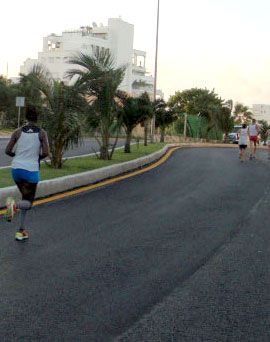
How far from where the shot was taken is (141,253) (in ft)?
23.0

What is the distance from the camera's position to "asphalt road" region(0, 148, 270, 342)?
4.51 meters

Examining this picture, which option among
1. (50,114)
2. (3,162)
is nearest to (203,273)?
(50,114)

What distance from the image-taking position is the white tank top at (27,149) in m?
7.45

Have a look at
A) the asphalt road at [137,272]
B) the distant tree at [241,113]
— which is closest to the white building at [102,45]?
the distant tree at [241,113]

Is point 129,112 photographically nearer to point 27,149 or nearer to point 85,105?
point 85,105

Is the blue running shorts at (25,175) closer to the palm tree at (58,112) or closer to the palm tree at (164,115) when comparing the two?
A: the palm tree at (58,112)

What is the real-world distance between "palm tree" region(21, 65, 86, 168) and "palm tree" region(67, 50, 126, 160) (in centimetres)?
80

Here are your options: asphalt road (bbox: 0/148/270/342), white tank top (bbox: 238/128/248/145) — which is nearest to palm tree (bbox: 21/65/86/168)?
asphalt road (bbox: 0/148/270/342)

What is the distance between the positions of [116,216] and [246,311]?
477cm

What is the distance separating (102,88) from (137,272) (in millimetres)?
12558

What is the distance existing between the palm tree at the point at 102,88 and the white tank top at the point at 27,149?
8652 millimetres

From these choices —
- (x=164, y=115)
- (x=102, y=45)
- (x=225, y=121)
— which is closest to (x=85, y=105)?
(x=164, y=115)

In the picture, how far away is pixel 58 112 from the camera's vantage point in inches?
600

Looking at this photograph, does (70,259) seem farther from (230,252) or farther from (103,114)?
(103,114)
